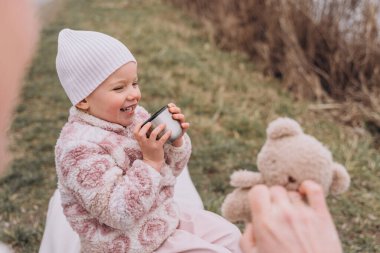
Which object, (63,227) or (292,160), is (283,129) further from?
(63,227)

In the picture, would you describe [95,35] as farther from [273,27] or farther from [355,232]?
[273,27]

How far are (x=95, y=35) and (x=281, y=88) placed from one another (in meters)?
3.44

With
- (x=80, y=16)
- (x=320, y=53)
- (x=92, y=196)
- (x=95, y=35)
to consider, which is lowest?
(x=80, y=16)

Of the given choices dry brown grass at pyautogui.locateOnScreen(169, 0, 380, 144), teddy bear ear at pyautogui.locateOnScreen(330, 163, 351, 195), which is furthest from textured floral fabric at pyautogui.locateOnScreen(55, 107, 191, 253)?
dry brown grass at pyautogui.locateOnScreen(169, 0, 380, 144)

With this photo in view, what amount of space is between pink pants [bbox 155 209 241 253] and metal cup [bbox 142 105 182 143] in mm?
404

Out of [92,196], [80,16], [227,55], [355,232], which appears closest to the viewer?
[92,196]

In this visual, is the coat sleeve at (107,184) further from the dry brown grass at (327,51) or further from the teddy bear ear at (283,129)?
the dry brown grass at (327,51)

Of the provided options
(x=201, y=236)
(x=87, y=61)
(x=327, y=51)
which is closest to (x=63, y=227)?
(x=201, y=236)

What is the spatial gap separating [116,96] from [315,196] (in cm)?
84

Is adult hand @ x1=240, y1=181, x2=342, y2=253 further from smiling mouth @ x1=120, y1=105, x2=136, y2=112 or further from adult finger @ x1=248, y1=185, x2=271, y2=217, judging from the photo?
smiling mouth @ x1=120, y1=105, x2=136, y2=112

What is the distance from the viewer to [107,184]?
1.81 meters

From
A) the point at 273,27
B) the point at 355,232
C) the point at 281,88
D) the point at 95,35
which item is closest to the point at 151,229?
the point at 95,35

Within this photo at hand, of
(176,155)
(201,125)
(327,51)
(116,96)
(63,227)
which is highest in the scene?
(116,96)

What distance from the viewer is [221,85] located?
5203 mm
